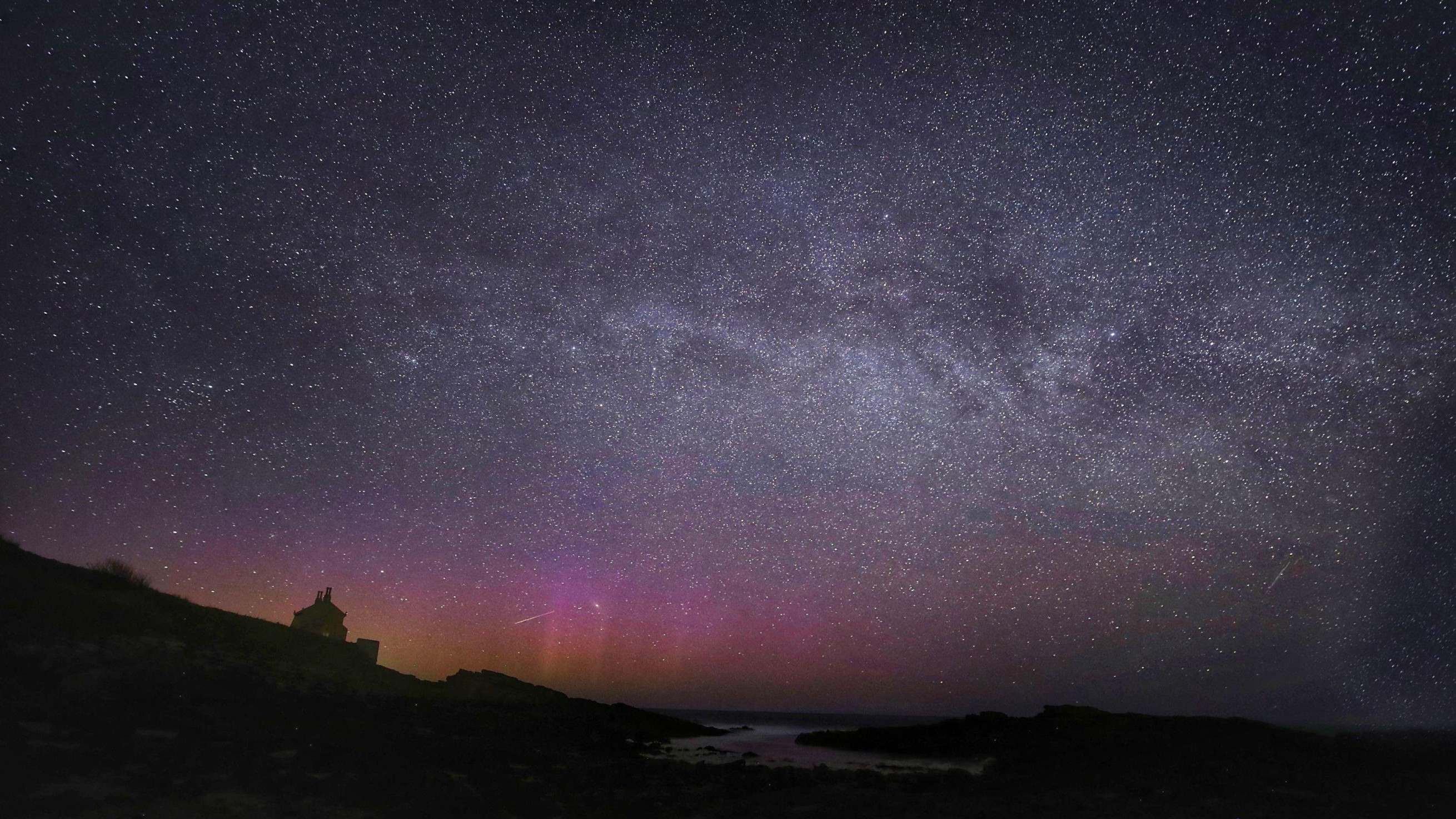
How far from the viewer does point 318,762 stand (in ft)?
65.2

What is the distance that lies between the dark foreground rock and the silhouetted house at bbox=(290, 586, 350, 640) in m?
17.3

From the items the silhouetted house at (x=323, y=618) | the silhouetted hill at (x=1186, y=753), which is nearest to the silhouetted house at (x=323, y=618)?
the silhouetted house at (x=323, y=618)

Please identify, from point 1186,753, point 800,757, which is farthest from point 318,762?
point 1186,753

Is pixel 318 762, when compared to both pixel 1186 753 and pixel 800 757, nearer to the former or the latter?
pixel 800 757

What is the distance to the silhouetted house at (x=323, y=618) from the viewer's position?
167ft

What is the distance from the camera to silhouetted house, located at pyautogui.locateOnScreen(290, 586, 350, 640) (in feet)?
167

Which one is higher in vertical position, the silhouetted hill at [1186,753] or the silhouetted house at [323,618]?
the silhouetted house at [323,618]

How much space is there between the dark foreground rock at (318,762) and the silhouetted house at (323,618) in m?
17.3

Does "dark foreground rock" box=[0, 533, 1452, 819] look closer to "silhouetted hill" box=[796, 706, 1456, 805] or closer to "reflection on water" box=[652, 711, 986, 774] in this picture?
"silhouetted hill" box=[796, 706, 1456, 805]

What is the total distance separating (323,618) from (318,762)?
36740 mm

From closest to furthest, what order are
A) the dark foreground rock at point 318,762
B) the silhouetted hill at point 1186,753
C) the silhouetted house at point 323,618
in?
the dark foreground rock at point 318,762 < the silhouetted hill at point 1186,753 < the silhouetted house at point 323,618

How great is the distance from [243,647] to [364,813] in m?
19.4

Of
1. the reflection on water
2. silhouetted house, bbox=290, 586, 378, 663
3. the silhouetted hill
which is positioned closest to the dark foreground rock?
the silhouetted hill

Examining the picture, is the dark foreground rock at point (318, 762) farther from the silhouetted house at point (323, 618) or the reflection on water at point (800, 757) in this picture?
the silhouetted house at point (323, 618)
